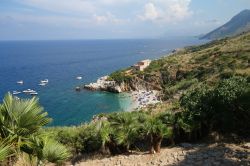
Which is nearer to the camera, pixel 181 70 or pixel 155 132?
pixel 155 132

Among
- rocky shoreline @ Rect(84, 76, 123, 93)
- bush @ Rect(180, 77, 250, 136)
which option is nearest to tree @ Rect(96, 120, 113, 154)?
bush @ Rect(180, 77, 250, 136)

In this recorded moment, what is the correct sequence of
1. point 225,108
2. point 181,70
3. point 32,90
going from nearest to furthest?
point 225,108
point 181,70
point 32,90

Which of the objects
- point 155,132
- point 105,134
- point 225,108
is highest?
point 225,108

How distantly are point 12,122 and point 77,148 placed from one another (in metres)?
11.3

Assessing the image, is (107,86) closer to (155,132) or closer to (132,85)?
(132,85)

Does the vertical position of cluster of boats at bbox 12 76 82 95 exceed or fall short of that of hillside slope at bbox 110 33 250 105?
it falls short

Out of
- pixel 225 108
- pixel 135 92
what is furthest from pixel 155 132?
pixel 135 92

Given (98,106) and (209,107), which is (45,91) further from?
(209,107)

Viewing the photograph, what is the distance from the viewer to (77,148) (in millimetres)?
18984

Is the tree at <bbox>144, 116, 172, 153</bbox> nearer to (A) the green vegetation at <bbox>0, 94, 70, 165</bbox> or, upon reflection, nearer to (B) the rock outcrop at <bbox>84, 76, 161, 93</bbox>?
(A) the green vegetation at <bbox>0, 94, 70, 165</bbox>

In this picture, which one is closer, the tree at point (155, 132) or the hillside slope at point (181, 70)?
the tree at point (155, 132)

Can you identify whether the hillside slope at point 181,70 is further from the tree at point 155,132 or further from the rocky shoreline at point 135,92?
the tree at point 155,132

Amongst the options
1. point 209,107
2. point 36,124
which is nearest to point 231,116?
point 209,107

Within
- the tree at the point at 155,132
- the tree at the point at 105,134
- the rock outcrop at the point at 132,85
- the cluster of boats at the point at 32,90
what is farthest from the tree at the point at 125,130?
the cluster of boats at the point at 32,90
